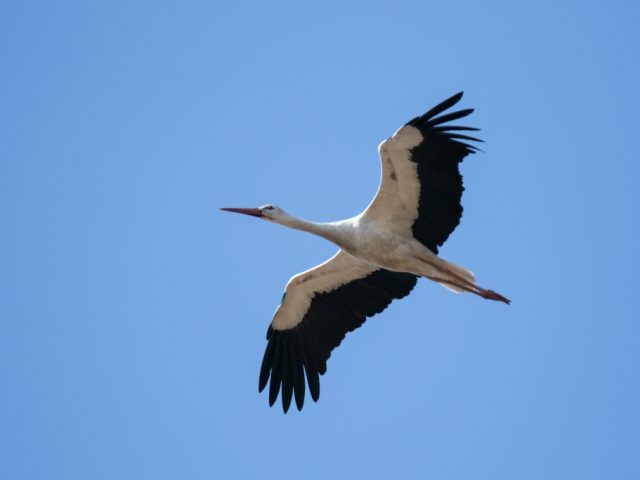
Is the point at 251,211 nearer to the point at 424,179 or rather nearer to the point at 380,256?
the point at 380,256

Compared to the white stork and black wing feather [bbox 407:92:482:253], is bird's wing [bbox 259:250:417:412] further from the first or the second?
black wing feather [bbox 407:92:482:253]

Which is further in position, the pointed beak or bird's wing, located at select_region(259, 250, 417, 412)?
bird's wing, located at select_region(259, 250, 417, 412)

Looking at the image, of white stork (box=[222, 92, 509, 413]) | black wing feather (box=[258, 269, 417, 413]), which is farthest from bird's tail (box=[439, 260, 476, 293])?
black wing feather (box=[258, 269, 417, 413])

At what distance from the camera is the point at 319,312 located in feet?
43.1

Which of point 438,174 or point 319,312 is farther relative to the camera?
point 319,312

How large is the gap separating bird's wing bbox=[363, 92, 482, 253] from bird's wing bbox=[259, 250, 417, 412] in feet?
3.09

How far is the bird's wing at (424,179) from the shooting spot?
11484 mm

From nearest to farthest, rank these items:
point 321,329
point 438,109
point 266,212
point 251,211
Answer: point 438,109 → point 266,212 → point 251,211 → point 321,329

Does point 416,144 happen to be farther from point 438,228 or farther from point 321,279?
point 321,279

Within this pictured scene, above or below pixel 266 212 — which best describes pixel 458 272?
below

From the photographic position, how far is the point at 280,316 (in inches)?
521

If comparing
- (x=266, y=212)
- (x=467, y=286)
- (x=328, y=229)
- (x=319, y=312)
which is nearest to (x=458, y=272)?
(x=467, y=286)

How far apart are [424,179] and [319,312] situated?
7.39 ft

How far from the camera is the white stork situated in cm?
1159
